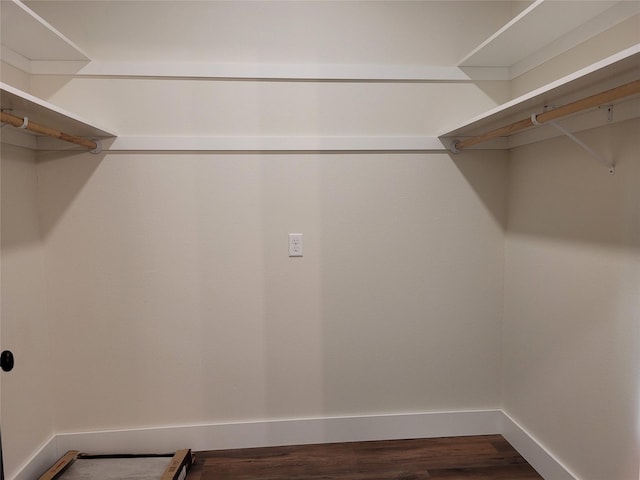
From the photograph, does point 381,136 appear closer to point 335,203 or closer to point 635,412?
point 335,203

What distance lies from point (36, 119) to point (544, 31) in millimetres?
2233

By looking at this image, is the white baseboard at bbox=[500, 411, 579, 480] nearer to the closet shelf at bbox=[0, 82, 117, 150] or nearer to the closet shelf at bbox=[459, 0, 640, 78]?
the closet shelf at bbox=[459, 0, 640, 78]

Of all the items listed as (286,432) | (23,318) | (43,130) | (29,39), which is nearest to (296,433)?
(286,432)

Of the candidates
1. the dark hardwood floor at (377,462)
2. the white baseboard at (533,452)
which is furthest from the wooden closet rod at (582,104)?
the dark hardwood floor at (377,462)

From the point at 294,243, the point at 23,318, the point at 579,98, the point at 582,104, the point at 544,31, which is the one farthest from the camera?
the point at 294,243

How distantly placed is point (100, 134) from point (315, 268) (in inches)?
48.9

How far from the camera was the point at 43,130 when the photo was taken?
5.16 feet

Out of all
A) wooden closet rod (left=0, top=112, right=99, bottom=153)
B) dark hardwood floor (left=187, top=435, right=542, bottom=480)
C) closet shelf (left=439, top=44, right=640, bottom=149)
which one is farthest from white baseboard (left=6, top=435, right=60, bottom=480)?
closet shelf (left=439, top=44, right=640, bottom=149)

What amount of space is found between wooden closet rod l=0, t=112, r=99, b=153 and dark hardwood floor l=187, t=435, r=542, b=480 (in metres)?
1.65

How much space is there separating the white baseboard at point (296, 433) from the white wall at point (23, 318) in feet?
0.63

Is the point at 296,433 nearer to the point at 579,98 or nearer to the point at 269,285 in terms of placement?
the point at 269,285

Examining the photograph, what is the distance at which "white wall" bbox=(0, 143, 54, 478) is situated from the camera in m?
1.71

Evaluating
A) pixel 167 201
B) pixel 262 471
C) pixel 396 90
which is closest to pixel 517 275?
Result: pixel 396 90

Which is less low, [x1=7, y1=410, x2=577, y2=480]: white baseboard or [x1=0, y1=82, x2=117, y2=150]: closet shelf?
[x1=0, y1=82, x2=117, y2=150]: closet shelf
